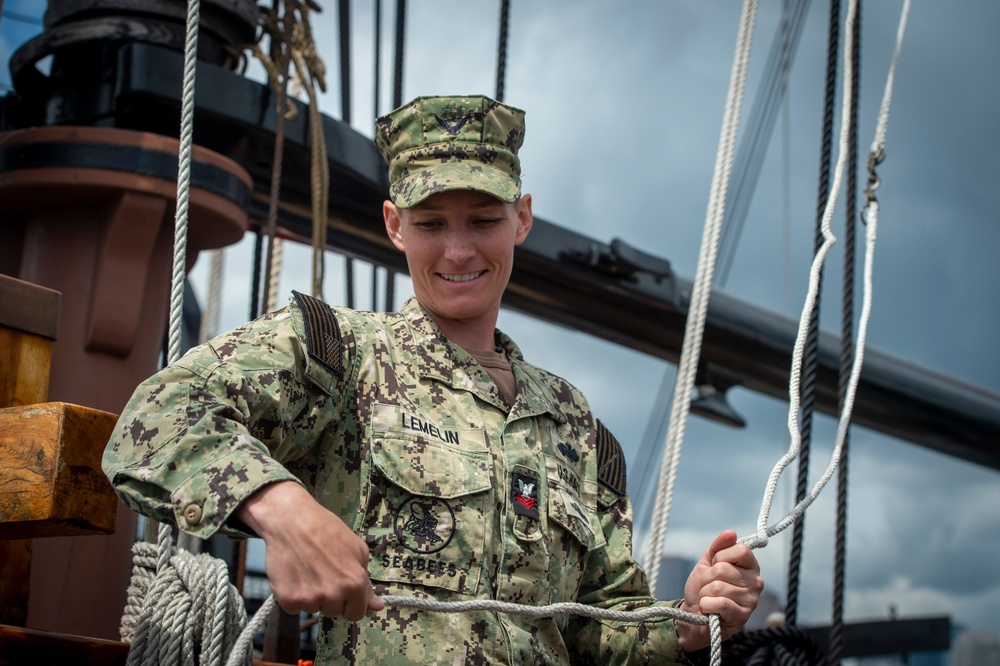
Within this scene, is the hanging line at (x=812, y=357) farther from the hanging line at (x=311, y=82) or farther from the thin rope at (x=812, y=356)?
the hanging line at (x=311, y=82)

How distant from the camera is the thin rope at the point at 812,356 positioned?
2.71 meters

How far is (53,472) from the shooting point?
1.55m

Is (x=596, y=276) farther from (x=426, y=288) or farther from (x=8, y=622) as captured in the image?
(x=8, y=622)

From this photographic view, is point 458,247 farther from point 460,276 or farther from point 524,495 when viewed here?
point 524,495

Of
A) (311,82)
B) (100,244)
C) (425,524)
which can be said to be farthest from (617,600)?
(311,82)

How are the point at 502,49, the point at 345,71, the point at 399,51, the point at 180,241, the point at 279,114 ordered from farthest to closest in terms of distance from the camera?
the point at 345,71
the point at 399,51
the point at 502,49
the point at 279,114
the point at 180,241

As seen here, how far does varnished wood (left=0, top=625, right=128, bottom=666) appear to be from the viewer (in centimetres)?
154

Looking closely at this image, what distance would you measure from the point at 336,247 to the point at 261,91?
0.74m

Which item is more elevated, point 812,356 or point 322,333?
point 812,356

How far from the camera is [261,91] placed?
11.1ft

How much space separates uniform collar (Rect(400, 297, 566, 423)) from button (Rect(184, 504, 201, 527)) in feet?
1.84

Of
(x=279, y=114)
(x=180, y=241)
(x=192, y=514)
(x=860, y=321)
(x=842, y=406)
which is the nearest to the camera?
(x=192, y=514)

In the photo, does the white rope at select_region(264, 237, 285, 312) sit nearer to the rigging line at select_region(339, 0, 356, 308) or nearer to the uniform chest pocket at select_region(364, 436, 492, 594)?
the rigging line at select_region(339, 0, 356, 308)

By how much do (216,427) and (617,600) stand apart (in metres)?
0.83
